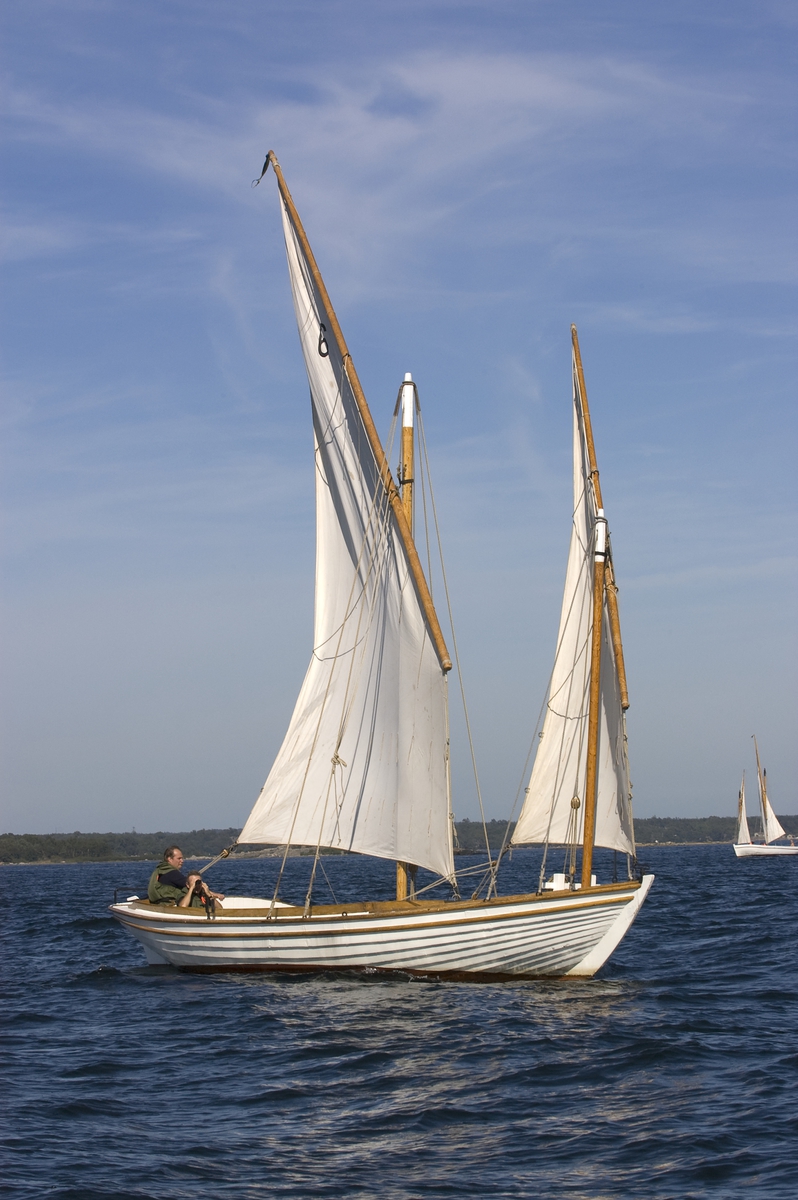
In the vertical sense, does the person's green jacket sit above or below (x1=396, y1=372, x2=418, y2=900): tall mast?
below

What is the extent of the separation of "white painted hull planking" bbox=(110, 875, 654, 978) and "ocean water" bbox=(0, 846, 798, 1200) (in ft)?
1.22

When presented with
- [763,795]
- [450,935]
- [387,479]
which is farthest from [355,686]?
[763,795]

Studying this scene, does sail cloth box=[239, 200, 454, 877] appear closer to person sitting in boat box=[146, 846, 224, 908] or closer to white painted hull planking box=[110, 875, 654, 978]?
person sitting in boat box=[146, 846, 224, 908]

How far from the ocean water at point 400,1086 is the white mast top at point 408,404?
997 centimetres

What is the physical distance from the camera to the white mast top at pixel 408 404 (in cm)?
2203

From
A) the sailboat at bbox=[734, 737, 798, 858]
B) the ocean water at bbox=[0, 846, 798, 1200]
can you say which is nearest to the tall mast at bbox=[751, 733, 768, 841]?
the sailboat at bbox=[734, 737, 798, 858]

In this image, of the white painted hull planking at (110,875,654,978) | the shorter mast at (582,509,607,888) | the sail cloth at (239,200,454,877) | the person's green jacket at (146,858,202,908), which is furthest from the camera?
the person's green jacket at (146,858,202,908)

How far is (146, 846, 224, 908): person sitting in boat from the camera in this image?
73.0ft

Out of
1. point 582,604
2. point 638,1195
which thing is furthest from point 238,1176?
point 582,604

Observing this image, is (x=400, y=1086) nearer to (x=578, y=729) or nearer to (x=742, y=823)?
(x=578, y=729)

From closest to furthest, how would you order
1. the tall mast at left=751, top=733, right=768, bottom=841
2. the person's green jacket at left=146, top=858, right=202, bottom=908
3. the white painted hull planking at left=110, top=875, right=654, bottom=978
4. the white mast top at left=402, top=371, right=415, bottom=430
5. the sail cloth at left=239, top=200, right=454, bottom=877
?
1. the white painted hull planking at left=110, top=875, right=654, bottom=978
2. the sail cloth at left=239, top=200, right=454, bottom=877
3. the white mast top at left=402, top=371, right=415, bottom=430
4. the person's green jacket at left=146, top=858, right=202, bottom=908
5. the tall mast at left=751, top=733, right=768, bottom=841

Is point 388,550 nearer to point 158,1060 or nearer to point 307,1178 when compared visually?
point 158,1060

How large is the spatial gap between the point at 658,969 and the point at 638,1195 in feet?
45.3

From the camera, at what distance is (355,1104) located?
12.9m
